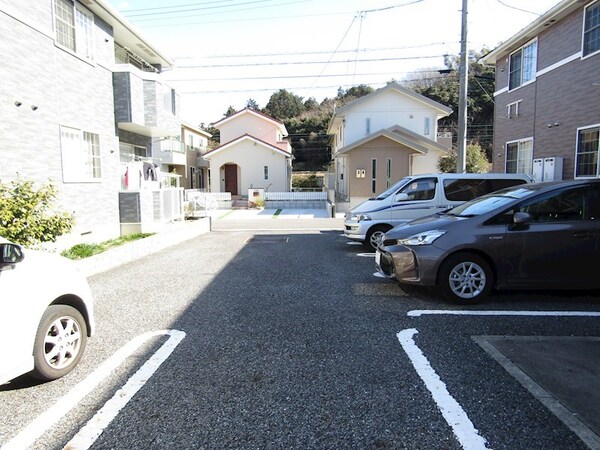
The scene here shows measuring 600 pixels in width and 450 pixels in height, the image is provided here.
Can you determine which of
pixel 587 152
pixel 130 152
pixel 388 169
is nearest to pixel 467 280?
pixel 587 152

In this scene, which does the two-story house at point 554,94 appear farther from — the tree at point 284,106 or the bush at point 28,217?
the tree at point 284,106

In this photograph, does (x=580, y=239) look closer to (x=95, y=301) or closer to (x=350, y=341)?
(x=350, y=341)

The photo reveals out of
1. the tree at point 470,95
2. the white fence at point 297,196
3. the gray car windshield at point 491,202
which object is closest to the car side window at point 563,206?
the gray car windshield at point 491,202

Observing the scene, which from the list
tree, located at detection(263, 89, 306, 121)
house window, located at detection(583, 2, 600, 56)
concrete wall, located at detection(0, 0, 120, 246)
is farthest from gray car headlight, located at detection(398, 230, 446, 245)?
tree, located at detection(263, 89, 306, 121)

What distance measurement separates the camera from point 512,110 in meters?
15.6

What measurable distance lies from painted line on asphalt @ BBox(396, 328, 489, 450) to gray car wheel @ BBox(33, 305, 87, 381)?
3.02m

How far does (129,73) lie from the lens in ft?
40.2

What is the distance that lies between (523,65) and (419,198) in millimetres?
8759

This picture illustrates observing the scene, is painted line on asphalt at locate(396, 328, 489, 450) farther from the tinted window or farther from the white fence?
the white fence

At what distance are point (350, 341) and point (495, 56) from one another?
15934mm

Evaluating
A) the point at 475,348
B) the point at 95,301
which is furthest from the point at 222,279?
the point at 475,348

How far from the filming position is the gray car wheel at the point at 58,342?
11.1 feet

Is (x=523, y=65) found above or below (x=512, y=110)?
above

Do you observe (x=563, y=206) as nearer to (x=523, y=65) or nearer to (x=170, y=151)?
(x=523, y=65)
